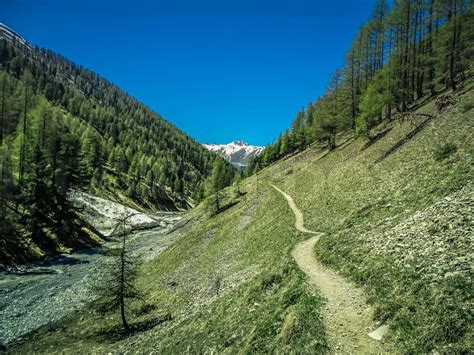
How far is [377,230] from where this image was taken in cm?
1967

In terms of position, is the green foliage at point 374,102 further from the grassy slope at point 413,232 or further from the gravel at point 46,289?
the gravel at point 46,289

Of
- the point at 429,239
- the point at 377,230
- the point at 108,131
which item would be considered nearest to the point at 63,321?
the point at 377,230

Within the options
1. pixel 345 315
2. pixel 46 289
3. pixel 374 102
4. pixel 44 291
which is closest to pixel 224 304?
pixel 345 315

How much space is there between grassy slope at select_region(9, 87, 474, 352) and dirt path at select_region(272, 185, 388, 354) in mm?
509

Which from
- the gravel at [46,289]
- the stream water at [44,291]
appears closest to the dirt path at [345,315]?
the gravel at [46,289]

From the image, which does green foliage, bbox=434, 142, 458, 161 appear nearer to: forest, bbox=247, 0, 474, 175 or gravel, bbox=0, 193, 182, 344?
forest, bbox=247, 0, 474, 175

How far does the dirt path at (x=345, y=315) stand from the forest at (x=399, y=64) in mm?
37615

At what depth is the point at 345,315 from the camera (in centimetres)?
1282

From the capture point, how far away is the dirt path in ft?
35.3

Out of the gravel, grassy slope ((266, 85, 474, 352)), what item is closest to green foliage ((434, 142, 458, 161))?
grassy slope ((266, 85, 474, 352))

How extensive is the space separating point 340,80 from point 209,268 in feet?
165

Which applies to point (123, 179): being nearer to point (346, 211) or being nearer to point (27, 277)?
point (27, 277)

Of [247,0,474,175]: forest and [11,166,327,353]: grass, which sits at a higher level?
[247,0,474,175]: forest

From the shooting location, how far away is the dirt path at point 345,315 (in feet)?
35.3
